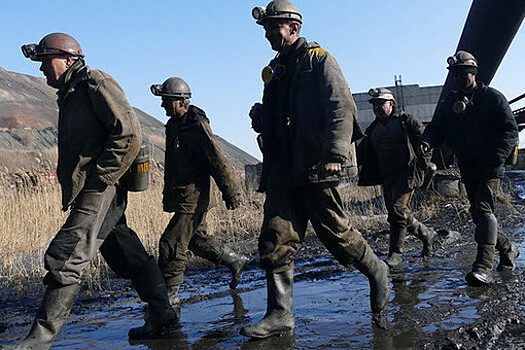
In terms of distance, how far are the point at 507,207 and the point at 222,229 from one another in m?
5.41

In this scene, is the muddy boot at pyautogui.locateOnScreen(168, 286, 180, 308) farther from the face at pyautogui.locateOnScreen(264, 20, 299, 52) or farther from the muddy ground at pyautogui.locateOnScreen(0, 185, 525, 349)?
the face at pyautogui.locateOnScreen(264, 20, 299, 52)

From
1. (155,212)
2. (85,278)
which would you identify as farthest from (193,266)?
(155,212)

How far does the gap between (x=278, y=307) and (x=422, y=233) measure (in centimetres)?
357

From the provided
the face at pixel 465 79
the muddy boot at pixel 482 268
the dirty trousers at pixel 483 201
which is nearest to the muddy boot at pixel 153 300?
the muddy boot at pixel 482 268

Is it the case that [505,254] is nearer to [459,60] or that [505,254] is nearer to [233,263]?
[459,60]

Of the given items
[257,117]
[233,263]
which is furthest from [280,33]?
[233,263]

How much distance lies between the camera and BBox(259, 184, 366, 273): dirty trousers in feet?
12.0

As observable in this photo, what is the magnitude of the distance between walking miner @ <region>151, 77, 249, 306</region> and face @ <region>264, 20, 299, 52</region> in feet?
4.77

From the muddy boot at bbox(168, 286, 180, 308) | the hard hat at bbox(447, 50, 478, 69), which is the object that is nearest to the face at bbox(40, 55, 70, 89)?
the muddy boot at bbox(168, 286, 180, 308)

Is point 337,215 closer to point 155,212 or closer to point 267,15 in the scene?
point 267,15

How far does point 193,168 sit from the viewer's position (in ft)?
16.8

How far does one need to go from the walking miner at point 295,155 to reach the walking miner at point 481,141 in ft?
5.85

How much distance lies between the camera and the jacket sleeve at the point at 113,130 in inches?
136

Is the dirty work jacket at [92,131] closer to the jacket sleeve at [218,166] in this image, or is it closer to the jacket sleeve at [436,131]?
the jacket sleeve at [218,166]
